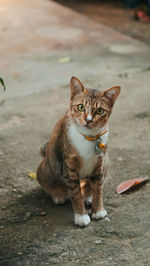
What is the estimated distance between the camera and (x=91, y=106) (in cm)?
279

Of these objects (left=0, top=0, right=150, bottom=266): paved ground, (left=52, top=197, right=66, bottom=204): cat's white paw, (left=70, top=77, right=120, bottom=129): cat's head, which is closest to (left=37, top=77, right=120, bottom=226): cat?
(left=70, top=77, right=120, bottom=129): cat's head

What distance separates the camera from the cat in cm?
281

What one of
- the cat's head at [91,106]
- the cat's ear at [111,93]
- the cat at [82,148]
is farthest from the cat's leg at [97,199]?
the cat's ear at [111,93]

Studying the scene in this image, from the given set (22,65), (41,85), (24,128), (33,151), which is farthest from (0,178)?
(22,65)

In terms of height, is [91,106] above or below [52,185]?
above

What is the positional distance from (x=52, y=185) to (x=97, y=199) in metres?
0.41

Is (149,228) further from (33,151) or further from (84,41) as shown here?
(84,41)

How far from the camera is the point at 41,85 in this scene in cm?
579

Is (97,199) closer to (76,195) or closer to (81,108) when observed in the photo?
(76,195)

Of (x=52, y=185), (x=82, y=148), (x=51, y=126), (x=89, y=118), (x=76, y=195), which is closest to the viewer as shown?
(x=89, y=118)

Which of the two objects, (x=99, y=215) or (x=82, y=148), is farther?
(x=99, y=215)

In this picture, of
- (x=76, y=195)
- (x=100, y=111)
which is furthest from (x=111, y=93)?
(x=76, y=195)

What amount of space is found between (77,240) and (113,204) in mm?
568

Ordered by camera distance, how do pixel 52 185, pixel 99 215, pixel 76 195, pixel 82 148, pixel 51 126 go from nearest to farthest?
pixel 82 148
pixel 76 195
pixel 99 215
pixel 52 185
pixel 51 126
